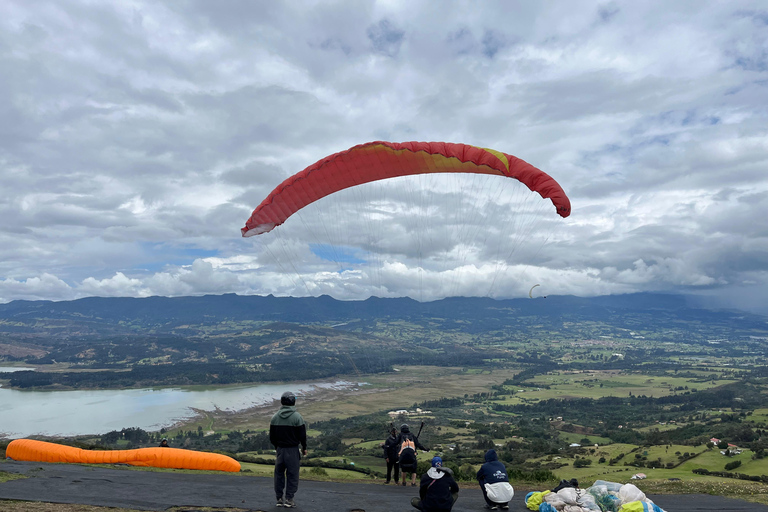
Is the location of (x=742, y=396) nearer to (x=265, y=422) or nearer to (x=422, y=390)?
(x=422, y=390)

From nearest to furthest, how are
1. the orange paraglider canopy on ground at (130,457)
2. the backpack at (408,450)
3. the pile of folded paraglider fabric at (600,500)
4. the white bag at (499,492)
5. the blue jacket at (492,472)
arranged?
1. the pile of folded paraglider fabric at (600,500)
2. the white bag at (499,492)
3. the blue jacket at (492,472)
4. the backpack at (408,450)
5. the orange paraglider canopy on ground at (130,457)

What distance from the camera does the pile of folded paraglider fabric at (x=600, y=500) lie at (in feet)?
24.2

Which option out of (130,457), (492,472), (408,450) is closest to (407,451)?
(408,450)

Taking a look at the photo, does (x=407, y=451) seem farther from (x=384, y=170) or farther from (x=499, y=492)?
(x=384, y=170)

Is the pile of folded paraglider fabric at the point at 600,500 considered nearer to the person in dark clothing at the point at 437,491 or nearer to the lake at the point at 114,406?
the person in dark clothing at the point at 437,491

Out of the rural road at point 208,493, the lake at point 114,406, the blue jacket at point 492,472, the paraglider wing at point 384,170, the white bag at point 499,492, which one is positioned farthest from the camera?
the lake at point 114,406

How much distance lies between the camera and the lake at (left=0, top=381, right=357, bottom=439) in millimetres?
74875

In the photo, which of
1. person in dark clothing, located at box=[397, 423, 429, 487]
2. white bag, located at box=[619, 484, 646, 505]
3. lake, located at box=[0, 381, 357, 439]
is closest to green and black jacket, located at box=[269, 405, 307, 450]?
person in dark clothing, located at box=[397, 423, 429, 487]

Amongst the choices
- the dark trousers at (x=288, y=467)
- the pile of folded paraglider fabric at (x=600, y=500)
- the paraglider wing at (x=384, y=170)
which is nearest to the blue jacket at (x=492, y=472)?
the pile of folded paraglider fabric at (x=600, y=500)

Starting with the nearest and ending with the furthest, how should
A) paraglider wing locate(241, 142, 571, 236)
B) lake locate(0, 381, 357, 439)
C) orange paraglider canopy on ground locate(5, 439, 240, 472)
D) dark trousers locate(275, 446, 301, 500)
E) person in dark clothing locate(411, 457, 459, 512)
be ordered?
person in dark clothing locate(411, 457, 459, 512) → dark trousers locate(275, 446, 301, 500) → orange paraglider canopy on ground locate(5, 439, 240, 472) → paraglider wing locate(241, 142, 571, 236) → lake locate(0, 381, 357, 439)

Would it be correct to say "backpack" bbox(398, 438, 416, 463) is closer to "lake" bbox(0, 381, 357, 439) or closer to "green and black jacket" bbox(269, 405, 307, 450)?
"green and black jacket" bbox(269, 405, 307, 450)

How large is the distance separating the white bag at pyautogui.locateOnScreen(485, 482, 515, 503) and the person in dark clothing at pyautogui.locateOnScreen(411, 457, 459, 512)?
1.74 m

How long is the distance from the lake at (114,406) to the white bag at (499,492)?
7900 cm

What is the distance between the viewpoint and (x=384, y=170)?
59.4 ft
